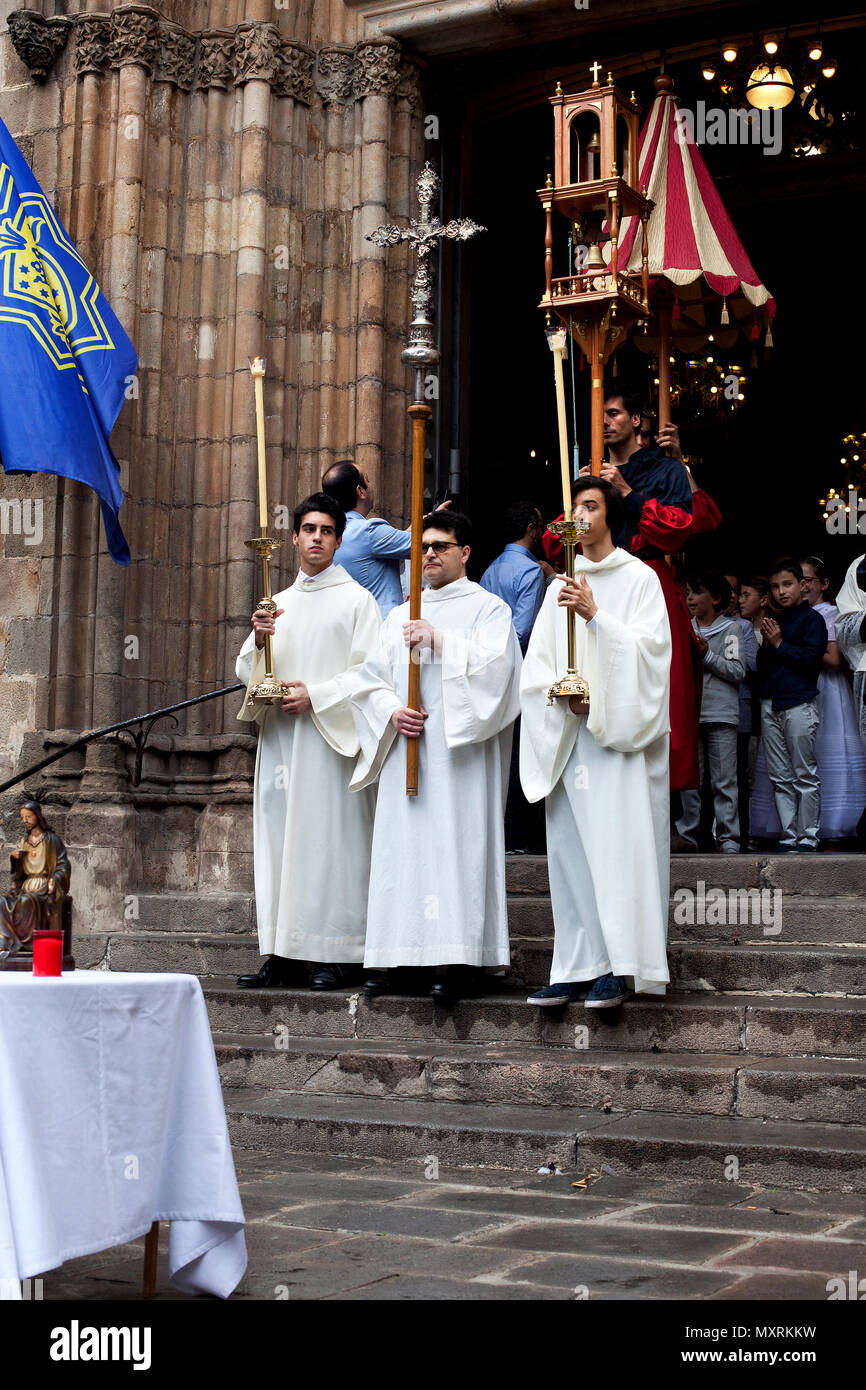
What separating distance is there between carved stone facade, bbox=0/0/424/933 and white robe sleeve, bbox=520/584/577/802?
296cm

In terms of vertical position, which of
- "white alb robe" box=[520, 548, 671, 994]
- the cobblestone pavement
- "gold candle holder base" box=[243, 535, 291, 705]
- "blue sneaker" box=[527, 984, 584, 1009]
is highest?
"gold candle holder base" box=[243, 535, 291, 705]

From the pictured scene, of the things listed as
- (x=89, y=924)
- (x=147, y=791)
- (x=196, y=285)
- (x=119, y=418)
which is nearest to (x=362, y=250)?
(x=196, y=285)

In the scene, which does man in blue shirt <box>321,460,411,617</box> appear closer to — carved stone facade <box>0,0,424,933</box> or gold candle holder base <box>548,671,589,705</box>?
carved stone facade <box>0,0,424,933</box>

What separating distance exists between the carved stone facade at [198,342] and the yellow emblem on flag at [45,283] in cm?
37

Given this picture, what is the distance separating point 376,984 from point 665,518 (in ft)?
8.36

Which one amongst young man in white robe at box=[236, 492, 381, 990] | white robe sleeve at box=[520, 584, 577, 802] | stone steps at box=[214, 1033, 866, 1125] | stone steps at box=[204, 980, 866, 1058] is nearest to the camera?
stone steps at box=[214, 1033, 866, 1125]

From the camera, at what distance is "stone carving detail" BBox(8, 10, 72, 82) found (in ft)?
33.1

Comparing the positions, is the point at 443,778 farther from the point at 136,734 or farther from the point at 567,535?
the point at 136,734

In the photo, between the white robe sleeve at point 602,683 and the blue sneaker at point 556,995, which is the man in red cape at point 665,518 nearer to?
the white robe sleeve at point 602,683

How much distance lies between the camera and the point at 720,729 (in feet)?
30.1

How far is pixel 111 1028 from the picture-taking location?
3873 mm
